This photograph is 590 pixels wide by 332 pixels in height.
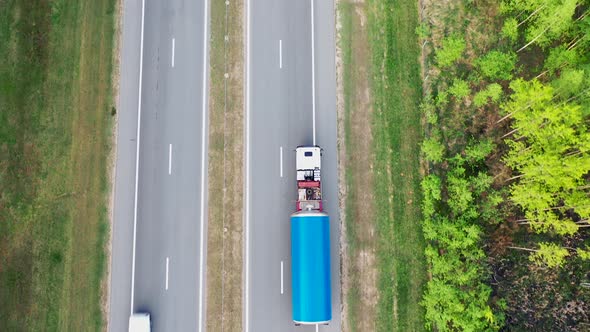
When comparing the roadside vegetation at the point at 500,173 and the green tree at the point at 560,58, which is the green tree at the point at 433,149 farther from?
the green tree at the point at 560,58

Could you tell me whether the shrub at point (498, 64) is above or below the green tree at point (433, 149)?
above

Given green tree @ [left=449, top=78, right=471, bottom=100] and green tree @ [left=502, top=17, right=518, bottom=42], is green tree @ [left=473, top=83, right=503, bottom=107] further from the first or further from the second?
green tree @ [left=502, top=17, right=518, bottom=42]

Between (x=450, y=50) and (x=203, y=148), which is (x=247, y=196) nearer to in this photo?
(x=203, y=148)

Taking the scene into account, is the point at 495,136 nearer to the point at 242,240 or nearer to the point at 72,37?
the point at 242,240

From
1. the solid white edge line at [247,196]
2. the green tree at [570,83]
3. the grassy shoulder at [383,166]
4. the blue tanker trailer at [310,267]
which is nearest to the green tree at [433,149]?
the grassy shoulder at [383,166]

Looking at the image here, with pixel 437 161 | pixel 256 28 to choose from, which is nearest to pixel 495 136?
pixel 437 161
